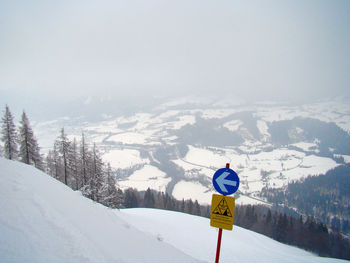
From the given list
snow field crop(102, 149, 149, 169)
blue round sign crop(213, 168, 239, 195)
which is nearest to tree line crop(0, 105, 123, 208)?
blue round sign crop(213, 168, 239, 195)

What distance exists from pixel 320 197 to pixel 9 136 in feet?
450

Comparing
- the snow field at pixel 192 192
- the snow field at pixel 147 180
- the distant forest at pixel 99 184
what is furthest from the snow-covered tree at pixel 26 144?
the snow field at pixel 192 192

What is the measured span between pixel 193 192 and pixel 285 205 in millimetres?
47175

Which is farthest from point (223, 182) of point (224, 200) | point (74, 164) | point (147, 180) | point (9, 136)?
point (147, 180)

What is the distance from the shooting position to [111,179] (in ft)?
90.2

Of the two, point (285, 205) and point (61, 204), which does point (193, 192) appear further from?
point (61, 204)

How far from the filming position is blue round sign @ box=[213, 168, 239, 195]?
5.07m

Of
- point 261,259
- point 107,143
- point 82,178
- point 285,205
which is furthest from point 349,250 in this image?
point 107,143

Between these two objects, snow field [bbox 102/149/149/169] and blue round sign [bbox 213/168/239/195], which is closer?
blue round sign [bbox 213/168/239/195]

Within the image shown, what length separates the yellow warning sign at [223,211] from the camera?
5.05m

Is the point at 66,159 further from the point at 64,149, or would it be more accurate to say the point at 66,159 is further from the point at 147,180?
the point at 147,180

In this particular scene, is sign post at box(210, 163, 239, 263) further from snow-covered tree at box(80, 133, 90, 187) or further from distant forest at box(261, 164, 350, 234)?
distant forest at box(261, 164, 350, 234)

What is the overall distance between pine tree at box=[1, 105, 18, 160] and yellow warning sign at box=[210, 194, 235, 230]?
87.0 ft

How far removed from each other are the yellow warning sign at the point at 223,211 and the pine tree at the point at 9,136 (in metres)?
26.5
